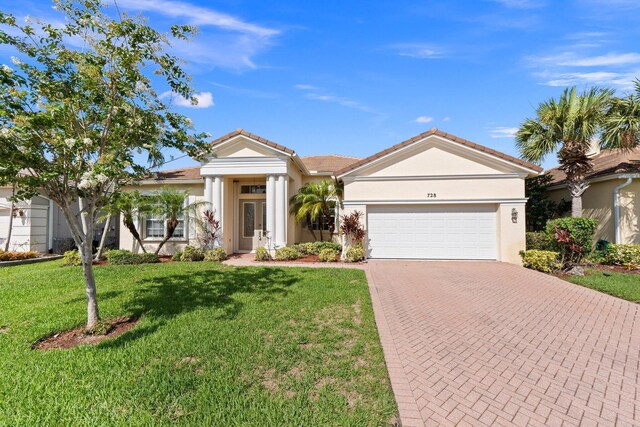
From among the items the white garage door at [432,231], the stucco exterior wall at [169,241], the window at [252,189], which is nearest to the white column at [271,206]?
the window at [252,189]

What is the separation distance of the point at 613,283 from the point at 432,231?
229 inches

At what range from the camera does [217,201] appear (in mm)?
13633

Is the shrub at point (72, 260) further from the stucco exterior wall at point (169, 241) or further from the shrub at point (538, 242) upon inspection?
the shrub at point (538, 242)

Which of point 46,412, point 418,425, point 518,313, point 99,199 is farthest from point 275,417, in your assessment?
point 518,313

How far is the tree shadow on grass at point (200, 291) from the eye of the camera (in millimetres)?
5945

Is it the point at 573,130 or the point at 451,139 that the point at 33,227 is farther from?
the point at 573,130

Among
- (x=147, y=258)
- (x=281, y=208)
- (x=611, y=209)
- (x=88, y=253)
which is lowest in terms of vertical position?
(x=147, y=258)

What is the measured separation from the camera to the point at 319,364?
159 inches

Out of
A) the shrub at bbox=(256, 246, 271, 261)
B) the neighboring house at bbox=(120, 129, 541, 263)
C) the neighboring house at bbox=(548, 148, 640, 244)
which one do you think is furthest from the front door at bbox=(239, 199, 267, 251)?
the neighboring house at bbox=(548, 148, 640, 244)

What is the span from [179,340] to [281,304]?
233 cm

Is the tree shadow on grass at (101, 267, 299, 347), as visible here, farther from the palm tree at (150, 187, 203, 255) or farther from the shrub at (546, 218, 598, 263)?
the shrub at (546, 218, 598, 263)

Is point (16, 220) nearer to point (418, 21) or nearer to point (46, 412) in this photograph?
point (46, 412)

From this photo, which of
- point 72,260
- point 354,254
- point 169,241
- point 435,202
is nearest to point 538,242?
point 435,202

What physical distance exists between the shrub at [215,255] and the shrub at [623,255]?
16215 millimetres
